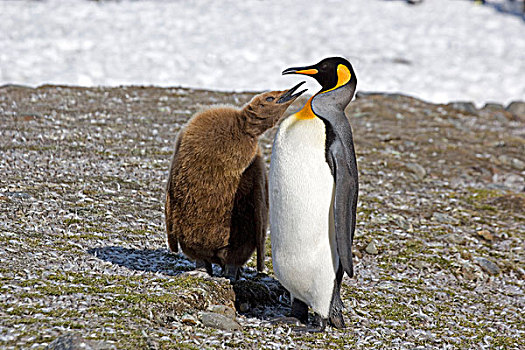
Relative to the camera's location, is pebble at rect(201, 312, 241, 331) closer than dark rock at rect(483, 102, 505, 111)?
Yes

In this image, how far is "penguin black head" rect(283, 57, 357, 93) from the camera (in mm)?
4184

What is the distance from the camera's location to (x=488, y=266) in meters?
6.27

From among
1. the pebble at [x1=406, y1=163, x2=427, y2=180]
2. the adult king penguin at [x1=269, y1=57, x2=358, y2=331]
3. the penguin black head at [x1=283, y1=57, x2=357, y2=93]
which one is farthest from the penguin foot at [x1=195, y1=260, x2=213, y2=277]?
the pebble at [x1=406, y1=163, x2=427, y2=180]

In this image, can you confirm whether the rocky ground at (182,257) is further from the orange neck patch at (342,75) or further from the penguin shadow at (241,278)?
the orange neck patch at (342,75)

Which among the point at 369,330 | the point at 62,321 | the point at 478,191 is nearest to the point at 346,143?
the point at 369,330

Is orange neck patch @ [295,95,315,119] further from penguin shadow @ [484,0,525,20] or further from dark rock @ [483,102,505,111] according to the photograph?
penguin shadow @ [484,0,525,20]

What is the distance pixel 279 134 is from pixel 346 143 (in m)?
0.43

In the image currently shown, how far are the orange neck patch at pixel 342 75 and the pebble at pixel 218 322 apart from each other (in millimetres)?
1614

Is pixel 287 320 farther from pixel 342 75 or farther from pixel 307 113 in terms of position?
pixel 342 75

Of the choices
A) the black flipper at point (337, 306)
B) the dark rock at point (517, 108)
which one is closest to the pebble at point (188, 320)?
the black flipper at point (337, 306)

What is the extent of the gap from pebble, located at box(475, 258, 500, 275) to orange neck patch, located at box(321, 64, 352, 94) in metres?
2.99

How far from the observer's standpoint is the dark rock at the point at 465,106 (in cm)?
1315

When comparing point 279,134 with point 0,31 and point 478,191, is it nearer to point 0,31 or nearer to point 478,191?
point 478,191

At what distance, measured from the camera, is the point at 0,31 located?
15266 mm
